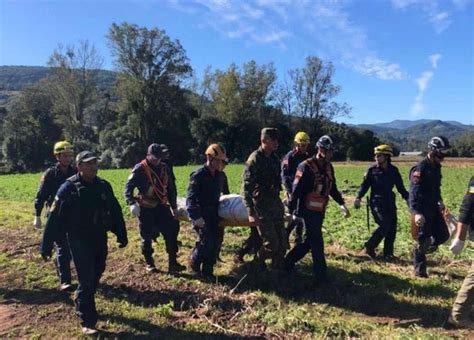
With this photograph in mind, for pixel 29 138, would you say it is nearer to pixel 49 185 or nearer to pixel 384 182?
pixel 49 185

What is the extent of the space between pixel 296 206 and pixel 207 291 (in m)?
1.86

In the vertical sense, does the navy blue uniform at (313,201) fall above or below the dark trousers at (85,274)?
above

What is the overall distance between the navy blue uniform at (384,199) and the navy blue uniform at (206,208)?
9.62ft

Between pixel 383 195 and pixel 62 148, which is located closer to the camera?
pixel 62 148

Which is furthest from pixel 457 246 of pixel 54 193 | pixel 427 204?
pixel 54 193

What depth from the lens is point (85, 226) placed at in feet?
19.8

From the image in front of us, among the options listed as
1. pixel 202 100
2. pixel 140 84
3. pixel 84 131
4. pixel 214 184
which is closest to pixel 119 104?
pixel 140 84

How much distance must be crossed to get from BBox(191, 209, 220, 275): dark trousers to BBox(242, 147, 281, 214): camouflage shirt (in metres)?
0.86

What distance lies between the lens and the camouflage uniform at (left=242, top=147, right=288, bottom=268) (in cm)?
710

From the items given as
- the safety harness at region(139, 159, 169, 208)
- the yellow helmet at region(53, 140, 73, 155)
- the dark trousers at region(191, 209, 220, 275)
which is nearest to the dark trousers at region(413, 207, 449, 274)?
the dark trousers at region(191, 209, 220, 275)

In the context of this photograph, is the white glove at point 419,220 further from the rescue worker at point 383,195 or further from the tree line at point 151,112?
the tree line at point 151,112

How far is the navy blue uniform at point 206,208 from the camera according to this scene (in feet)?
24.8

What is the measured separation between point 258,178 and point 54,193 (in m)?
3.47

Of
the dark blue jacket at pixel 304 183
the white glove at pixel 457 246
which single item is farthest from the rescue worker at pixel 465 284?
the dark blue jacket at pixel 304 183
